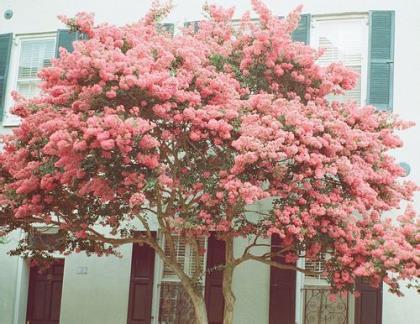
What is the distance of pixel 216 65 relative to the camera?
36.2 ft

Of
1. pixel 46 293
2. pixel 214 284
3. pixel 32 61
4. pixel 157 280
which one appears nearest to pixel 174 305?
pixel 157 280

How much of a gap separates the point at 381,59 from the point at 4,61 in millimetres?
8067

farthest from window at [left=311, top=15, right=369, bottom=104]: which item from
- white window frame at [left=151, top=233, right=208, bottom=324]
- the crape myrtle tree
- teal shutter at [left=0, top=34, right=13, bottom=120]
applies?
teal shutter at [left=0, top=34, right=13, bottom=120]

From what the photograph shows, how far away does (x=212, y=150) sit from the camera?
10164 mm

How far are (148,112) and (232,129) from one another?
1.17 m

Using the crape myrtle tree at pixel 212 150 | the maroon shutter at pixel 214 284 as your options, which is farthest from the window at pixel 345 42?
the maroon shutter at pixel 214 284

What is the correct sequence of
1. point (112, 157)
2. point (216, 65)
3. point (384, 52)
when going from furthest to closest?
point (384, 52), point (216, 65), point (112, 157)

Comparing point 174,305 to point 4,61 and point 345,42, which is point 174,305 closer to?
point 345,42

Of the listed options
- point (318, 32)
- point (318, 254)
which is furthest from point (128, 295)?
point (318, 32)

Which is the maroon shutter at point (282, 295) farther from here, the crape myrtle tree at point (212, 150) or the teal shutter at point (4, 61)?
the teal shutter at point (4, 61)

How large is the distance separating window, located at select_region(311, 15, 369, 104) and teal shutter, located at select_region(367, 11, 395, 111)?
0.88 ft

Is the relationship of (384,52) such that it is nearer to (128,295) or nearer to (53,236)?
(128,295)

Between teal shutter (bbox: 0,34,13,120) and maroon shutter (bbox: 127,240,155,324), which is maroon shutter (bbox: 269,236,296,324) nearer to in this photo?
maroon shutter (bbox: 127,240,155,324)

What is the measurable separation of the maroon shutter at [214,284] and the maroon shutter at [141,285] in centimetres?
115
